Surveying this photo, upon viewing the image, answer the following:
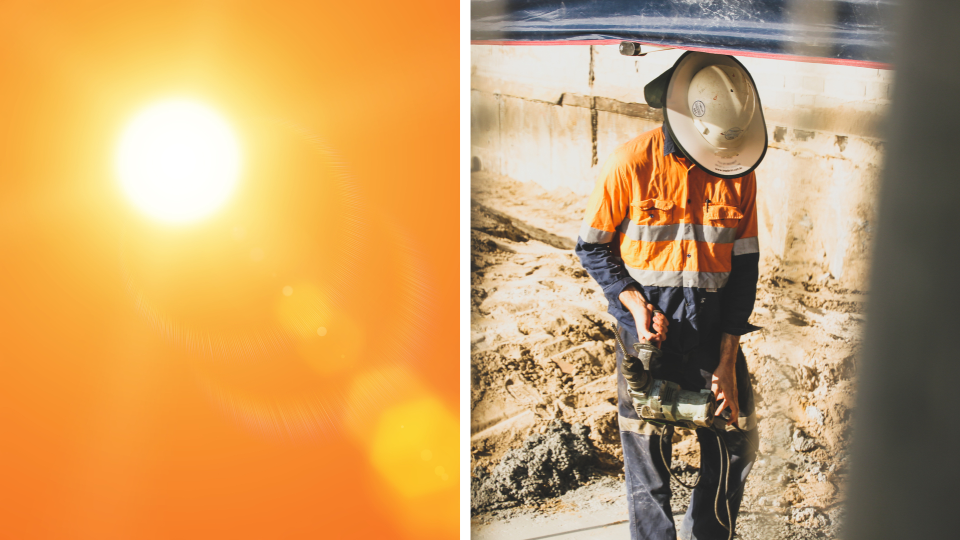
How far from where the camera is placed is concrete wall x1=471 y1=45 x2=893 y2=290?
1.23m

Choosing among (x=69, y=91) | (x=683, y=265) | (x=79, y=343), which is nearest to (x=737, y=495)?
(x=683, y=265)

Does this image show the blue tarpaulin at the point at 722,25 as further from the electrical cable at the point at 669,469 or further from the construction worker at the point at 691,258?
the electrical cable at the point at 669,469

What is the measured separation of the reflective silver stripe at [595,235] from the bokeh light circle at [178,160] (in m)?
0.94

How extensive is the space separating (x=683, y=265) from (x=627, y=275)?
0.13 meters

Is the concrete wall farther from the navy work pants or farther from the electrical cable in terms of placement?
the electrical cable

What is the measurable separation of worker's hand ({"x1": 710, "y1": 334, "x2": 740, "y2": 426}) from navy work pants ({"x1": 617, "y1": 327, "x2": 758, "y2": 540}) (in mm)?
11

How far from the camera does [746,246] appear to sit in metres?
1.33

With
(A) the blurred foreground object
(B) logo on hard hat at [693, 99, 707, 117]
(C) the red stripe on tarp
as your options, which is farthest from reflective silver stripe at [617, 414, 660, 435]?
(A) the blurred foreground object

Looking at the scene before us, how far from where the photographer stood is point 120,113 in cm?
150

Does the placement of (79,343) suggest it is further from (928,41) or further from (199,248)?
(928,41)

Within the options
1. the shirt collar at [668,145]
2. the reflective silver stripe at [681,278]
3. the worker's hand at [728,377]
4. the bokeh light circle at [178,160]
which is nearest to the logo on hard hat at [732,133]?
the shirt collar at [668,145]

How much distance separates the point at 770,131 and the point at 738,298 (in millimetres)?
389

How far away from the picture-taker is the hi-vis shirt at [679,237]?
1327 millimetres

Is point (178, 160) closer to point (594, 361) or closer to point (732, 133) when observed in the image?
point (594, 361)
